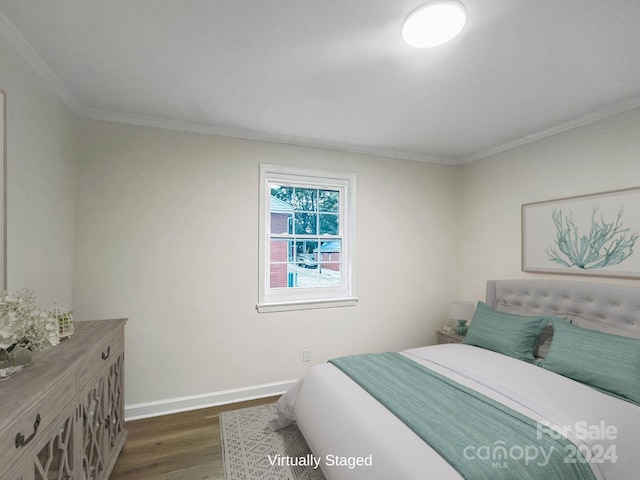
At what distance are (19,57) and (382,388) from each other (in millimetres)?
2775

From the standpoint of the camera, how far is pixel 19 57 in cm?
167

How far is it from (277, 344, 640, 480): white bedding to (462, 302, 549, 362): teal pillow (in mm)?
218

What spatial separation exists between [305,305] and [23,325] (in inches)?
86.3

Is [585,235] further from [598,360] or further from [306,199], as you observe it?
[306,199]

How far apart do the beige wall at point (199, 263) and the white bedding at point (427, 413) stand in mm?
881

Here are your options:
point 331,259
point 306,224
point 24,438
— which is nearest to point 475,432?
point 24,438

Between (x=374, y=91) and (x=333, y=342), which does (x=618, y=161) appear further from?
(x=333, y=342)

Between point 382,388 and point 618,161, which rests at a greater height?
point 618,161

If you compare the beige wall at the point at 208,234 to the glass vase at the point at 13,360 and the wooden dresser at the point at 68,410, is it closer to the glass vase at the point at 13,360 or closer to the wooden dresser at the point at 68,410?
the wooden dresser at the point at 68,410

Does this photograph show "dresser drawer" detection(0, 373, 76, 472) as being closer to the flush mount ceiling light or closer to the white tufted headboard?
the flush mount ceiling light

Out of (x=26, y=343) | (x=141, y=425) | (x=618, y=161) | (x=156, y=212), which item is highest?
(x=618, y=161)

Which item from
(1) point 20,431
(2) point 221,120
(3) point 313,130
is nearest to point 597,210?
(3) point 313,130

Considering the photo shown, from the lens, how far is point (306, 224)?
3.30 meters

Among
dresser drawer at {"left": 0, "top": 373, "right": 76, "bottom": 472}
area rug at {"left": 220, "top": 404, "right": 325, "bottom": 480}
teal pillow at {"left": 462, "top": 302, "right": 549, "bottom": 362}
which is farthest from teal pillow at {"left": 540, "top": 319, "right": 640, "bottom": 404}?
dresser drawer at {"left": 0, "top": 373, "right": 76, "bottom": 472}
